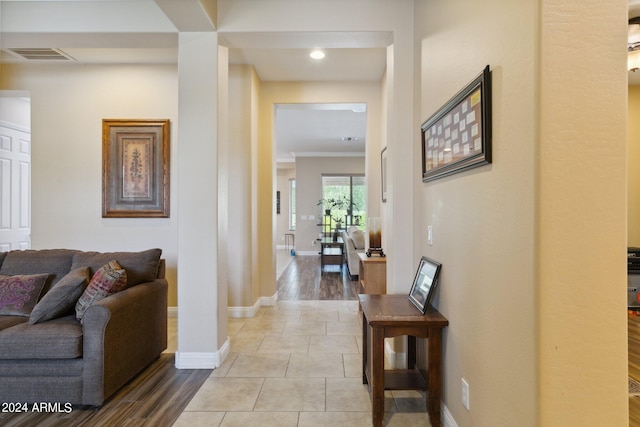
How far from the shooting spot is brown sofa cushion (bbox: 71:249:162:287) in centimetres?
264

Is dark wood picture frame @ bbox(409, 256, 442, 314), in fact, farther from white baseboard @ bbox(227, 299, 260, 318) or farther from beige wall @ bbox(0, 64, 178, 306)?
beige wall @ bbox(0, 64, 178, 306)

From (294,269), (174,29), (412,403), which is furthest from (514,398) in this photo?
(294,269)

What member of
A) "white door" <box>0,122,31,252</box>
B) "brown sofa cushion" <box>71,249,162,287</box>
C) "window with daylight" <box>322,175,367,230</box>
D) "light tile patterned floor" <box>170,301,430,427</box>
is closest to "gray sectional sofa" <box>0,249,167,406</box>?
"brown sofa cushion" <box>71,249,162,287</box>

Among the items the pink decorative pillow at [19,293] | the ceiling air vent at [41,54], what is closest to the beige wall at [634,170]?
the pink decorative pillow at [19,293]

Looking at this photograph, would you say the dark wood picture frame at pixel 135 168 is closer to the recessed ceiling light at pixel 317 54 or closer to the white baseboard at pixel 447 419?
the recessed ceiling light at pixel 317 54

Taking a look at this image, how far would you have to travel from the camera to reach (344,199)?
9773 millimetres

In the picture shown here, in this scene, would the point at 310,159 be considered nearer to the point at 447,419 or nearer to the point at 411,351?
the point at 411,351

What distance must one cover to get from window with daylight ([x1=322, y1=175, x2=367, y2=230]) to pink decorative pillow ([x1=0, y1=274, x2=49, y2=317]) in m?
7.61

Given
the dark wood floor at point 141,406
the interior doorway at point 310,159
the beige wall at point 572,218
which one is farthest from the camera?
the interior doorway at point 310,159

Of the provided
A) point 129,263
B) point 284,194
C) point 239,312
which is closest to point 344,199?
point 284,194

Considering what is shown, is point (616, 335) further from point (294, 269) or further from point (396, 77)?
point (294, 269)

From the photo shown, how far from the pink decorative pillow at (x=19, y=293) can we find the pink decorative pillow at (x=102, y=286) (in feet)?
1.58

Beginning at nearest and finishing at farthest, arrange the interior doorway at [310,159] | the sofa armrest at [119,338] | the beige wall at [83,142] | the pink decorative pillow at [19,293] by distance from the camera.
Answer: the sofa armrest at [119,338]
the pink decorative pillow at [19,293]
the beige wall at [83,142]
the interior doorway at [310,159]

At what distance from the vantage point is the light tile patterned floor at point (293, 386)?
78.4 inches
